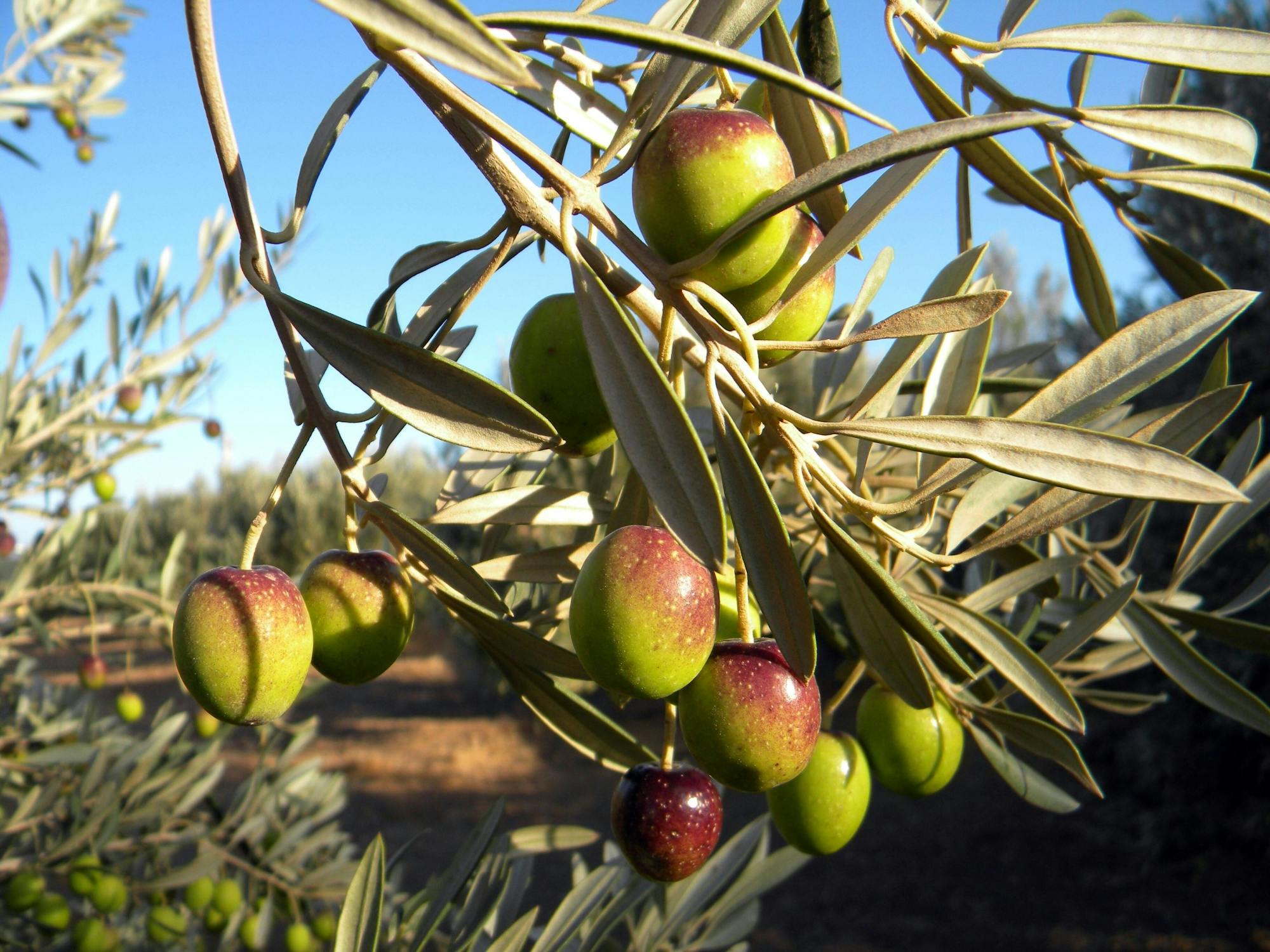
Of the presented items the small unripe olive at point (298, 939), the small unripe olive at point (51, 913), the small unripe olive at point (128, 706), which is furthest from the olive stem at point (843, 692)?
the small unripe olive at point (128, 706)

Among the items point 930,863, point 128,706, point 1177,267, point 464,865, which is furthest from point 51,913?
point 930,863

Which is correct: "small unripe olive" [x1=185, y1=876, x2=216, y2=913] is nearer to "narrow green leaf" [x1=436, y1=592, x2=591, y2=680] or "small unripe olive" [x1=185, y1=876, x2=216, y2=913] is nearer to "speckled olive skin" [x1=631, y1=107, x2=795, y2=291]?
"narrow green leaf" [x1=436, y1=592, x2=591, y2=680]

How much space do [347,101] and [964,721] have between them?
2.85 ft

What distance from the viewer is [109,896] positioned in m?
1.83

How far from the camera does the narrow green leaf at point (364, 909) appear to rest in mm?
923

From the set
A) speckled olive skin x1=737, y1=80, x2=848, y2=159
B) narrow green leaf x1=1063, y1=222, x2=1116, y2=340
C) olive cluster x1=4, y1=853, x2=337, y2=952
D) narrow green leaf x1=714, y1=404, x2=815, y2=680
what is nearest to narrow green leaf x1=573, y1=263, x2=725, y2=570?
narrow green leaf x1=714, y1=404, x2=815, y2=680

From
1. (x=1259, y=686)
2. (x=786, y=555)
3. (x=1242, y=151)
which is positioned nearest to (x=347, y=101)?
(x=786, y=555)

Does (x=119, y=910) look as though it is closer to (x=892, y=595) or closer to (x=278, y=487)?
(x=278, y=487)

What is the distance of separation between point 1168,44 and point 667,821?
2.46 ft

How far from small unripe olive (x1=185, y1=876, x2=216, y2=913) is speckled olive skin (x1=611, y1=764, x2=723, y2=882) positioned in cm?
164

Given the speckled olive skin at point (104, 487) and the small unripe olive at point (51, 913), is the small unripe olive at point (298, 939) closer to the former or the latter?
the small unripe olive at point (51, 913)

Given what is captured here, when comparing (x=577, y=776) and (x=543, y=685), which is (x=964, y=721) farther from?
(x=577, y=776)

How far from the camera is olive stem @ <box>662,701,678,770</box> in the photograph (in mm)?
753

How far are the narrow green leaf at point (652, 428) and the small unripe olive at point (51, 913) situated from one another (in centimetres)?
201
